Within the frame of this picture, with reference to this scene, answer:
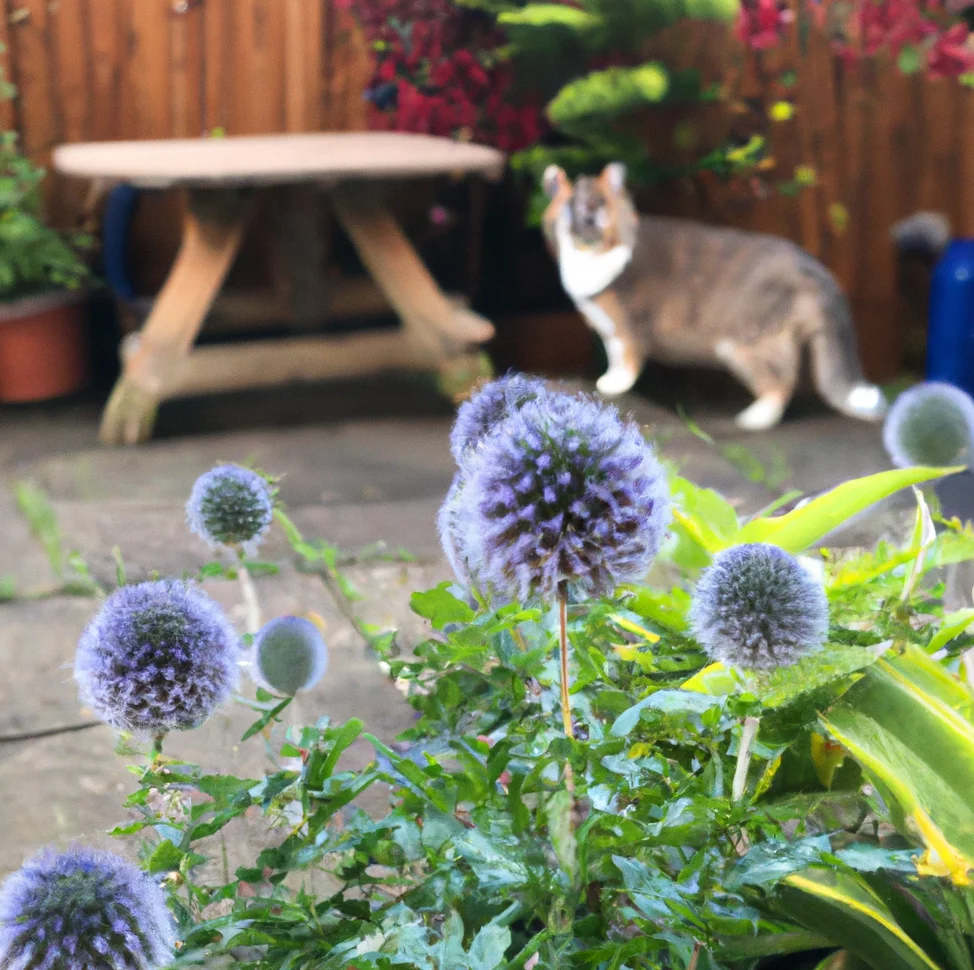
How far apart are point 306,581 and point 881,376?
7.72 feet

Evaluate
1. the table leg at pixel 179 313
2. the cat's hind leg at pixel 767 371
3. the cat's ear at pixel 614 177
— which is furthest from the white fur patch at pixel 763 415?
the table leg at pixel 179 313

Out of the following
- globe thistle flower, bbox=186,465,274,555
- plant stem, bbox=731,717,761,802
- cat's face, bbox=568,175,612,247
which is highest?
plant stem, bbox=731,717,761,802

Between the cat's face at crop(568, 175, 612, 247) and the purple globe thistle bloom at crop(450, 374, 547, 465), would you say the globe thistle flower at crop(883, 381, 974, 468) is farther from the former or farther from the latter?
the cat's face at crop(568, 175, 612, 247)

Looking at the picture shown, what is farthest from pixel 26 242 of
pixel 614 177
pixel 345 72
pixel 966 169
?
pixel 966 169

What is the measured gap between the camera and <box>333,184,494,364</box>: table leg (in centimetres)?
318

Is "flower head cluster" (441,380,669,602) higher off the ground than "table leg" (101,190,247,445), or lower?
higher

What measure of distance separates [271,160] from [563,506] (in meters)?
2.62

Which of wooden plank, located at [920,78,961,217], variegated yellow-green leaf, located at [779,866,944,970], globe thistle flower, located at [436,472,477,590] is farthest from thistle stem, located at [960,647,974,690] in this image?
wooden plank, located at [920,78,961,217]

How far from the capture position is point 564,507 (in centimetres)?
56

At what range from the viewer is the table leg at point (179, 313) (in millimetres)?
Answer: 3021

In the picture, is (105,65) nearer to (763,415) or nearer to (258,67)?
(258,67)

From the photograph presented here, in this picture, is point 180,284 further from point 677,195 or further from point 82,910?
point 82,910

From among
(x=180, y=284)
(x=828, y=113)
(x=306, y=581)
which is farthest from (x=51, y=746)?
(x=828, y=113)

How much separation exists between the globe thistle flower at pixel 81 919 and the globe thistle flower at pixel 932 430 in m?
0.88
